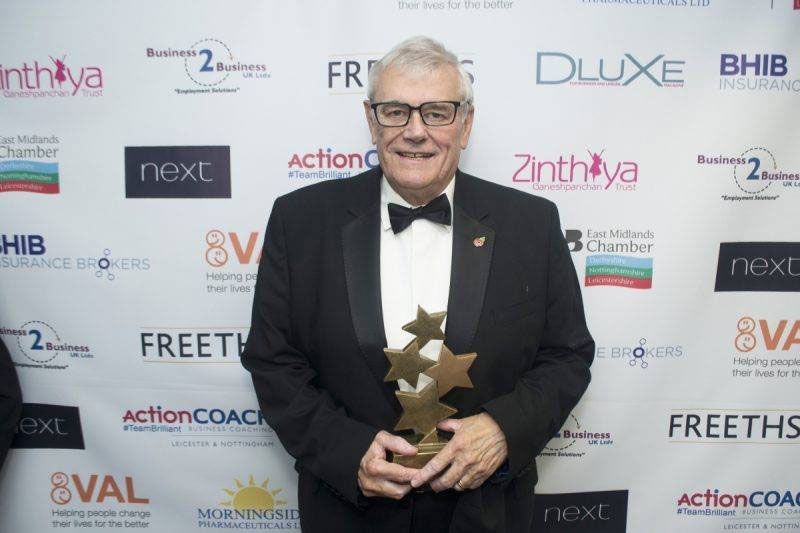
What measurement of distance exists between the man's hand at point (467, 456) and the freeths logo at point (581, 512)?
2.52ft

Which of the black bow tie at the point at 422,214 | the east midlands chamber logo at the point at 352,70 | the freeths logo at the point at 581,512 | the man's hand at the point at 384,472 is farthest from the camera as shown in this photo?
the freeths logo at the point at 581,512

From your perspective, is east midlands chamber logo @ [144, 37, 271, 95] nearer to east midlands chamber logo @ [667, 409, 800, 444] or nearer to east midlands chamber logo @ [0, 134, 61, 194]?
east midlands chamber logo @ [0, 134, 61, 194]

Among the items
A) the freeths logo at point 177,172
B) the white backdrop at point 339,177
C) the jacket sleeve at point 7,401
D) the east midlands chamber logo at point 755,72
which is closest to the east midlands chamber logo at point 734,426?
the white backdrop at point 339,177

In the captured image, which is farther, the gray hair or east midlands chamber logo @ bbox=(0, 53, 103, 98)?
east midlands chamber logo @ bbox=(0, 53, 103, 98)

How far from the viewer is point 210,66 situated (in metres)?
1.62

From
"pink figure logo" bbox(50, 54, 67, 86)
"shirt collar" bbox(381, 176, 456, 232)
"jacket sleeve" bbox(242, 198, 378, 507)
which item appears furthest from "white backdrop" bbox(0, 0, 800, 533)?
"jacket sleeve" bbox(242, 198, 378, 507)

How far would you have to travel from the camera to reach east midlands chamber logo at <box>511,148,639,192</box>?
5.42 feet

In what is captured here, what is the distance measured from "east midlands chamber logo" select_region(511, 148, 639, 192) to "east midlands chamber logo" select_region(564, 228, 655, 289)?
14 centimetres

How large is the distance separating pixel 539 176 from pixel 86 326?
60.5 inches

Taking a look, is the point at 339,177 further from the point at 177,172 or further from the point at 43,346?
the point at 43,346

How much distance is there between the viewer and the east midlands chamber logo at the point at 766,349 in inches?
67.8

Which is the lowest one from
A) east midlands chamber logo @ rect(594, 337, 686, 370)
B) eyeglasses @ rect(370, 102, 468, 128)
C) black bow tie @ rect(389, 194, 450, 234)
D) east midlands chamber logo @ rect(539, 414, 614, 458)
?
east midlands chamber logo @ rect(539, 414, 614, 458)

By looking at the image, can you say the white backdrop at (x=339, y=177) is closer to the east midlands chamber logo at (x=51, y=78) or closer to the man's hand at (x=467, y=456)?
the east midlands chamber logo at (x=51, y=78)

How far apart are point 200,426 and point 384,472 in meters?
0.93
